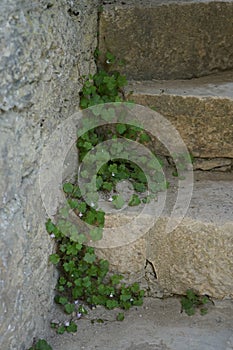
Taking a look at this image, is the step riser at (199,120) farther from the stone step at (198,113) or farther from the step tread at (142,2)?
the step tread at (142,2)

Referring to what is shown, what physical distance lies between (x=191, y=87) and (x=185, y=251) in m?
0.65

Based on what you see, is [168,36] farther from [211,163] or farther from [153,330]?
[153,330]

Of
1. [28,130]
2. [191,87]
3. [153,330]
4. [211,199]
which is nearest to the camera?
[28,130]

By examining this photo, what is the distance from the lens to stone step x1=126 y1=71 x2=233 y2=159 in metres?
1.91

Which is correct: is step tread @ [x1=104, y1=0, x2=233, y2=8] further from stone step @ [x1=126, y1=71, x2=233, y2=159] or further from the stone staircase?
stone step @ [x1=126, y1=71, x2=233, y2=159]

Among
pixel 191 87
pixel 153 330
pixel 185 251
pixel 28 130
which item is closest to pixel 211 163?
pixel 191 87

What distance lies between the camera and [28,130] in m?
1.43

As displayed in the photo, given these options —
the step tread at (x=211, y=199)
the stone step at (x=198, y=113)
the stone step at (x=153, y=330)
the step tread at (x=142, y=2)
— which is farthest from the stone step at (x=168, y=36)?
the stone step at (x=153, y=330)

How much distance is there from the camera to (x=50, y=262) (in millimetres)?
1688

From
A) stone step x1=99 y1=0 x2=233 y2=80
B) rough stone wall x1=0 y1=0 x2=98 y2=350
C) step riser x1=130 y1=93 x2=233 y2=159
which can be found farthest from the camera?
stone step x1=99 y1=0 x2=233 y2=80

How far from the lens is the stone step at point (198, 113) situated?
1.91 metres

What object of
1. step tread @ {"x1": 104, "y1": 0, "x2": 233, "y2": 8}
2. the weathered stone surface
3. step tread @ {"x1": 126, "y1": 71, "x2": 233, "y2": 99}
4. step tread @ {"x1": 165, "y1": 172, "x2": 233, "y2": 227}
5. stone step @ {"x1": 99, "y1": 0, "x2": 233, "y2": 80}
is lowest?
step tread @ {"x1": 165, "y1": 172, "x2": 233, "y2": 227}

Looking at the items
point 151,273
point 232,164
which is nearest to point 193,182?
point 232,164

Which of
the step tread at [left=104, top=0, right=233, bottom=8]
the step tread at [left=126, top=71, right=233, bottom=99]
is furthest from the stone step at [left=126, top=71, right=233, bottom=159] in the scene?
the step tread at [left=104, top=0, right=233, bottom=8]
